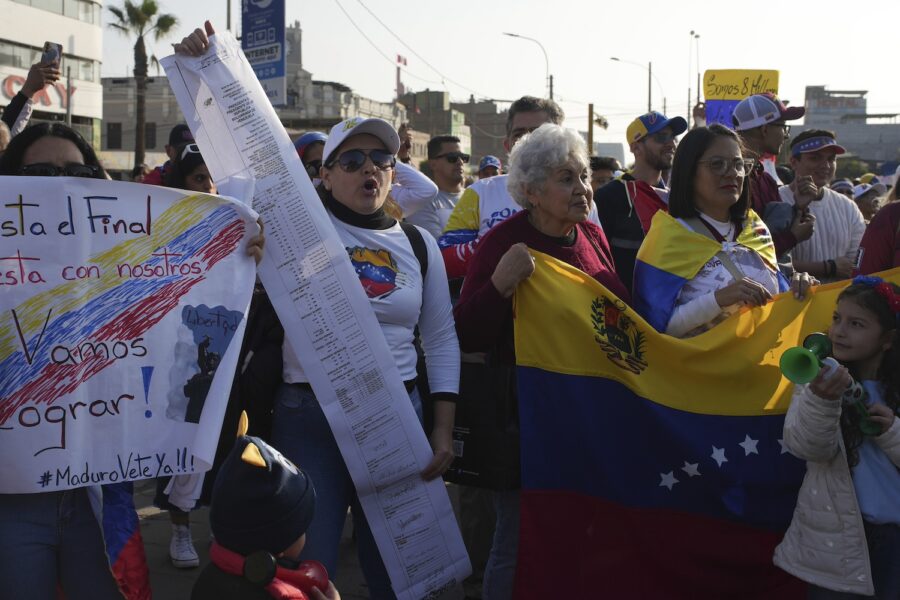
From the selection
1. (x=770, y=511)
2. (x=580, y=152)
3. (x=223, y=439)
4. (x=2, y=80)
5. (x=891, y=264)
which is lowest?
(x=770, y=511)

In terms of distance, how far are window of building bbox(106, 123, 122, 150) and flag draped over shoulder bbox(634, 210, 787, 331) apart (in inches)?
2834

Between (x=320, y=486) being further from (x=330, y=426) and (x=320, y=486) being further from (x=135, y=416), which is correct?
(x=135, y=416)

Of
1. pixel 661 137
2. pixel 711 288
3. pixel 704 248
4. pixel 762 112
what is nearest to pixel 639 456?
pixel 711 288

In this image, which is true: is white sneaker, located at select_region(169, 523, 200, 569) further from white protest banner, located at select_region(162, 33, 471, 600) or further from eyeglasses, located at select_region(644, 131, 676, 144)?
eyeglasses, located at select_region(644, 131, 676, 144)

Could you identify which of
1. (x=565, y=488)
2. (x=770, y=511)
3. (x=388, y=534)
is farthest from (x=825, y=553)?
(x=388, y=534)

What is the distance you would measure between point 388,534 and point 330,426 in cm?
47

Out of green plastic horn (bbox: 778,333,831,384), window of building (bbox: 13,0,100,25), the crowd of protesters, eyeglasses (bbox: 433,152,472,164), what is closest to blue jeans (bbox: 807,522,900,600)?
the crowd of protesters

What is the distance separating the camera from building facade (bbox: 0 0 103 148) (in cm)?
4006

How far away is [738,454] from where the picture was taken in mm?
3891

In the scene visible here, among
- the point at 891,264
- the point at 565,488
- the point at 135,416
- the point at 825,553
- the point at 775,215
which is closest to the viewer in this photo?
the point at 135,416

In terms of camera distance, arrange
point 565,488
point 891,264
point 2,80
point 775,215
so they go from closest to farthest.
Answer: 1. point 565,488
2. point 891,264
3. point 775,215
4. point 2,80

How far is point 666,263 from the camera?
4059 millimetres

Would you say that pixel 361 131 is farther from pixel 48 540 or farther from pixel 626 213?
pixel 626 213

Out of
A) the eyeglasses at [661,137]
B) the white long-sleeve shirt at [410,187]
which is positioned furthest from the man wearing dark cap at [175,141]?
the eyeglasses at [661,137]
